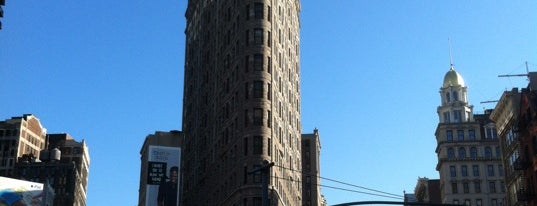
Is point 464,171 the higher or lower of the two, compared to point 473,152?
lower

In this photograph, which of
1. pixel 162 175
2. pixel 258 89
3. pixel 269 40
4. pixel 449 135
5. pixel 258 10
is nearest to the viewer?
pixel 258 89

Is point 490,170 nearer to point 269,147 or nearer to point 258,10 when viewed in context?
point 258,10

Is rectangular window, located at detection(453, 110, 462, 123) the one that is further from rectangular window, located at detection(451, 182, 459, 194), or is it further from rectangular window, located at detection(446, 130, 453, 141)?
rectangular window, located at detection(451, 182, 459, 194)

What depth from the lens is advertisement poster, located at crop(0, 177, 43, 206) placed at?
169 m

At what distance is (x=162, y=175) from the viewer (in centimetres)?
13850

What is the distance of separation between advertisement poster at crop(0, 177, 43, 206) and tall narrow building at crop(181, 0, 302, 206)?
50.0 meters

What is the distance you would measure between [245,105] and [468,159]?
72.1 meters

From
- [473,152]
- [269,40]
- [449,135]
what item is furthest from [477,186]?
[269,40]

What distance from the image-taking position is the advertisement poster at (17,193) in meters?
169

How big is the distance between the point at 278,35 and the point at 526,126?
37581 mm

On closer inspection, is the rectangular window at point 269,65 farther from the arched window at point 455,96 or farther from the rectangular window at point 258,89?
the arched window at point 455,96

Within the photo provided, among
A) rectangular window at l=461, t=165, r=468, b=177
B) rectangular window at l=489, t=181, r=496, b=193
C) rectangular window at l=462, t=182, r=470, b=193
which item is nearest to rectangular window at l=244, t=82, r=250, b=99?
rectangular window at l=462, t=182, r=470, b=193

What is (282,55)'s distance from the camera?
111m

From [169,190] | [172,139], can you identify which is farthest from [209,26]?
[172,139]
